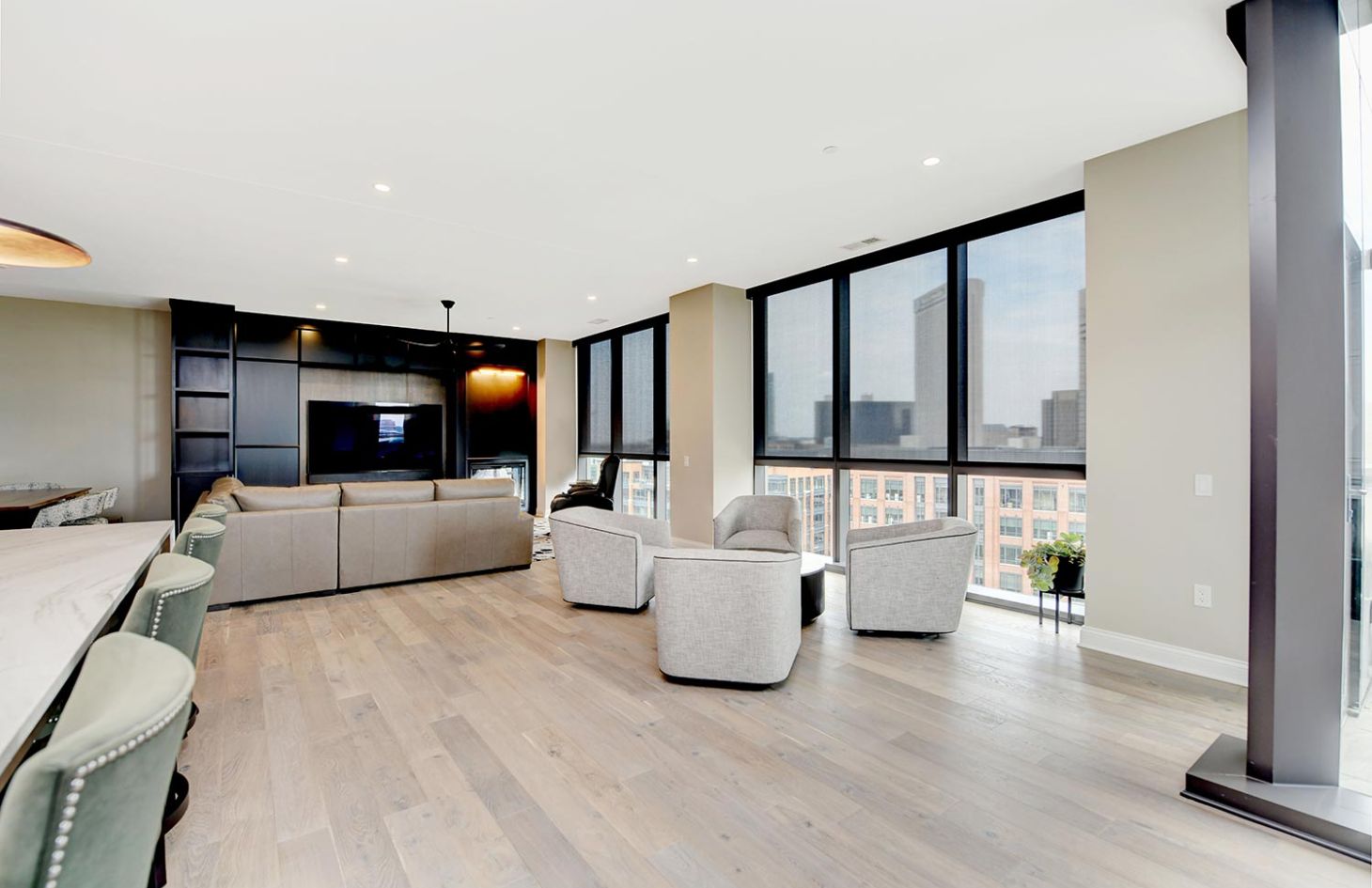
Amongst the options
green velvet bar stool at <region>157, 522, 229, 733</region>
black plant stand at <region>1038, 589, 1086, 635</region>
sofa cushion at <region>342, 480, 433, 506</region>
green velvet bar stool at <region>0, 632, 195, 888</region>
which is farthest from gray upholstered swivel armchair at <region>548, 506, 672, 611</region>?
green velvet bar stool at <region>0, 632, 195, 888</region>

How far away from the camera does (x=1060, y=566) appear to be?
384 cm

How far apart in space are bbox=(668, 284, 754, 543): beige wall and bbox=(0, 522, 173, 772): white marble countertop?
437 centimetres

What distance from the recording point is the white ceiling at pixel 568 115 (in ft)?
7.73

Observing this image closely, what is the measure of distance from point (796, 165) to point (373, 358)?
716 centimetres

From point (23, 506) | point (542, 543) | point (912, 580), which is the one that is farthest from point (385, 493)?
point (912, 580)

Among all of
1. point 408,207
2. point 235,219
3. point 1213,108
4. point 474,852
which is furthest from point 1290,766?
point 235,219

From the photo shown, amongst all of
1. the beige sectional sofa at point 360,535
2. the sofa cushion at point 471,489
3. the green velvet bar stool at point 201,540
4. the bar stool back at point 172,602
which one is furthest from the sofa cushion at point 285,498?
the bar stool back at point 172,602

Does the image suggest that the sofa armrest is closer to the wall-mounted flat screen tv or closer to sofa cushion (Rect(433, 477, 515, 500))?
sofa cushion (Rect(433, 477, 515, 500))

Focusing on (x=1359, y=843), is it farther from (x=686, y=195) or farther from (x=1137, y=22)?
(x=686, y=195)

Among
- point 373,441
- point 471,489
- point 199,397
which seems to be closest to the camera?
point 471,489

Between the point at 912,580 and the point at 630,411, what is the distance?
17.6ft

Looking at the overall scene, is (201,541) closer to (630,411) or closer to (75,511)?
(75,511)

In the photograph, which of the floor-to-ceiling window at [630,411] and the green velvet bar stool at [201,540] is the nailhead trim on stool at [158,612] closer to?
the green velvet bar stool at [201,540]

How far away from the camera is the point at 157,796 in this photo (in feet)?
2.74
